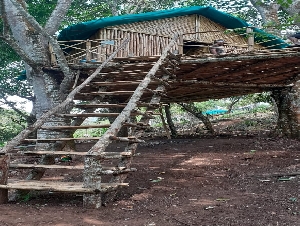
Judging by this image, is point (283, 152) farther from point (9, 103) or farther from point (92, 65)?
point (9, 103)

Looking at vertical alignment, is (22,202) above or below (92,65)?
below

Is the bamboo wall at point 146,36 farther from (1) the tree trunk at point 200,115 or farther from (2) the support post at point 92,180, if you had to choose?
(2) the support post at point 92,180

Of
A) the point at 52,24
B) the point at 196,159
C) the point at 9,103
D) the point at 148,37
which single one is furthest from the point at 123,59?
the point at 9,103

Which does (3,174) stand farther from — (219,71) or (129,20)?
(129,20)

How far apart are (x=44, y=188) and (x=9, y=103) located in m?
11.3

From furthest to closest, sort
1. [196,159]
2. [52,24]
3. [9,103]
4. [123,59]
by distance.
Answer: [9,103] < [52,24] < [123,59] < [196,159]

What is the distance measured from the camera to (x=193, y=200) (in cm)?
401

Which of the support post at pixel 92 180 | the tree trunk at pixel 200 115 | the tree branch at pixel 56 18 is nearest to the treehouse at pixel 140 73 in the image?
the support post at pixel 92 180

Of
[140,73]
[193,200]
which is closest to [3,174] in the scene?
[193,200]

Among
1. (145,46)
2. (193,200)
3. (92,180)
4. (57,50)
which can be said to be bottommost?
(193,200)

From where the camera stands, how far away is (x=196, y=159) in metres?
7.24

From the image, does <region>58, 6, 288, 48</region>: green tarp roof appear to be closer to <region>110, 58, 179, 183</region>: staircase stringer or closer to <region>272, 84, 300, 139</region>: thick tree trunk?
<region>272, 84, 300, 139</region>: thick tree trunk

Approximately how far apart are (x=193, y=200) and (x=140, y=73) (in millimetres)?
3664

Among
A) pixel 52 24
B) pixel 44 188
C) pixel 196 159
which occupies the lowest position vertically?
pixel 196 159
